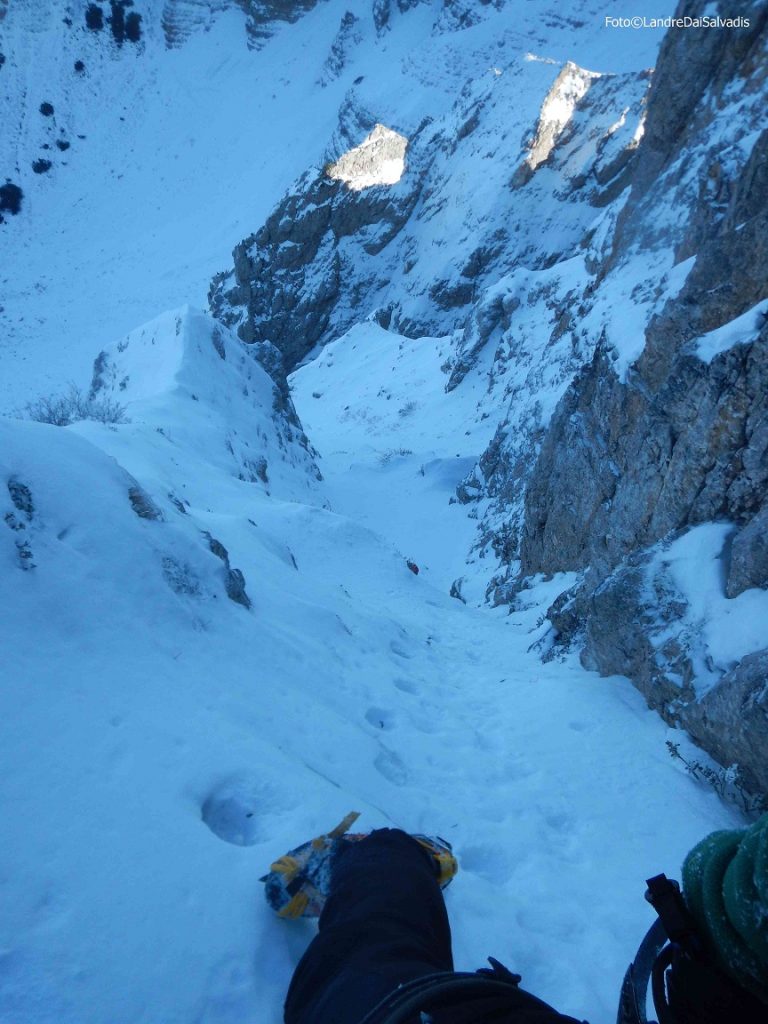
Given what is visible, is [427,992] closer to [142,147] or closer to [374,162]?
[374,162]

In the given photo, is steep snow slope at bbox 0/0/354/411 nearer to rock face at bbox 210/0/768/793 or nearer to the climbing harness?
rock face at bbox 210/0/768/793

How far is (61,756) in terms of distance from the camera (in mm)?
2676

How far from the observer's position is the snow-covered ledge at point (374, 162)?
107 ft

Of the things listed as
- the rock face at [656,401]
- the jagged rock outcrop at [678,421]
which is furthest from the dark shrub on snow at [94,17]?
the jagged rock outcrop at [678,421]

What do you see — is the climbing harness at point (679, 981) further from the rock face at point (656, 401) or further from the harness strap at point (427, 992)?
the rock face at point (656, 401)

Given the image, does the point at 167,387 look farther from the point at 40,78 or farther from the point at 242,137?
the point at 40,78

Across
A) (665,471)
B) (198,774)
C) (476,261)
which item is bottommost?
(198,774)

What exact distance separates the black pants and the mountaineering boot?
54 millimetres

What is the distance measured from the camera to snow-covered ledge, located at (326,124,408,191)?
32.6 m

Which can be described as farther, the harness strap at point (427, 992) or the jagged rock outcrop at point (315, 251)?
the jagged rock outcrop at point (315, 251)

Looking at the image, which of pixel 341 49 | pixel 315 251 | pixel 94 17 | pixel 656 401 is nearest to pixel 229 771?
pixel 656 401

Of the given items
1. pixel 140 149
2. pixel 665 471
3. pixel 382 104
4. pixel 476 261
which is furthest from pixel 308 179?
pixel 665 471

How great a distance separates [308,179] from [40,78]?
70.3ft

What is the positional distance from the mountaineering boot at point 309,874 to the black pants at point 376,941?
0.05 metres
